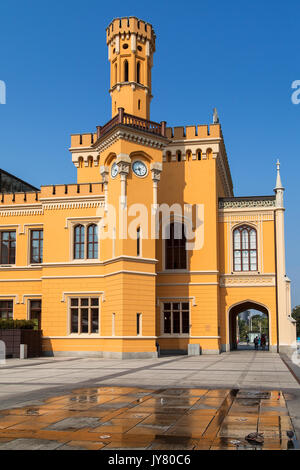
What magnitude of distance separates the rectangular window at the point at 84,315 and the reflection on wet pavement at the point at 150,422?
19.5 meters

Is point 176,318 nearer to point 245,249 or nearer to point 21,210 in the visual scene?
point 245,249

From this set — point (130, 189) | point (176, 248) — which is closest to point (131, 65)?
point (130, 189)

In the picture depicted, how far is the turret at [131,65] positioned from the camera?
33.0m

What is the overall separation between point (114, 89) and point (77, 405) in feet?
85.0

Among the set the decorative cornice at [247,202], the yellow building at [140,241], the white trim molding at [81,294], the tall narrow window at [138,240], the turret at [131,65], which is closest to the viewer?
the tall narrow window at [138,240]

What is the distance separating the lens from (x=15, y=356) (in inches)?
1164

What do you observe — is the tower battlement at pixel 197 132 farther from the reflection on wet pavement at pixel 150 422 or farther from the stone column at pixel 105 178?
the reflection on wet pavement at pixel 150 422

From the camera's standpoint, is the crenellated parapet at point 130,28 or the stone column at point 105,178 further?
the crenellated parapet at point 130,28

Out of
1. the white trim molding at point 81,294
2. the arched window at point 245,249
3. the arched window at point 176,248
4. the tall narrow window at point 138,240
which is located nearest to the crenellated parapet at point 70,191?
the tall narrow window at point 138,240

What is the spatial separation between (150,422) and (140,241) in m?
21.2

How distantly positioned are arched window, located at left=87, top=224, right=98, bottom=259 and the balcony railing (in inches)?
231
